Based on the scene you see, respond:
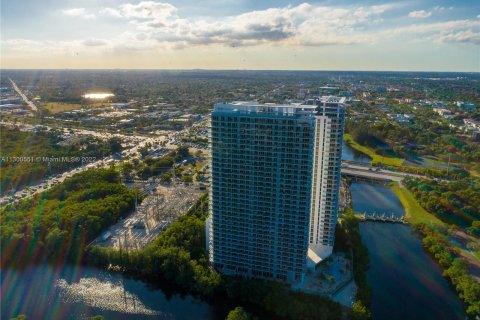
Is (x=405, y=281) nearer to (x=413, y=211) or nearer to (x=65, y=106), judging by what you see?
(x=413, y=211)

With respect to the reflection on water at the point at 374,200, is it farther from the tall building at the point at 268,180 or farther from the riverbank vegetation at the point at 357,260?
the tall building at the point at 268,180

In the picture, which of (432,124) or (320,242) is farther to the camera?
(432,124)

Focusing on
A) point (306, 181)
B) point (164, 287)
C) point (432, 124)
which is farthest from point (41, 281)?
point (432, 124)

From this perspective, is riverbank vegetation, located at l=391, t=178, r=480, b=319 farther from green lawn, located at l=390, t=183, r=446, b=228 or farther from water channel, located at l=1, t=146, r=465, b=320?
water channel, located at l=1, t=146, r=465, b=320

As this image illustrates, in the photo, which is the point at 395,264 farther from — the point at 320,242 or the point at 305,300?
the point at 305,300

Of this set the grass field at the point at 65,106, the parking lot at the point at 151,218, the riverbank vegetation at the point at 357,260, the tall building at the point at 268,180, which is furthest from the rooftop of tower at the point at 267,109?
the grass field at the point at 65,106

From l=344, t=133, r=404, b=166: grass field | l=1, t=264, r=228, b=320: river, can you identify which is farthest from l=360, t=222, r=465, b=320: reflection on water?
l=344, t=133, r=404, b=166: grass field
